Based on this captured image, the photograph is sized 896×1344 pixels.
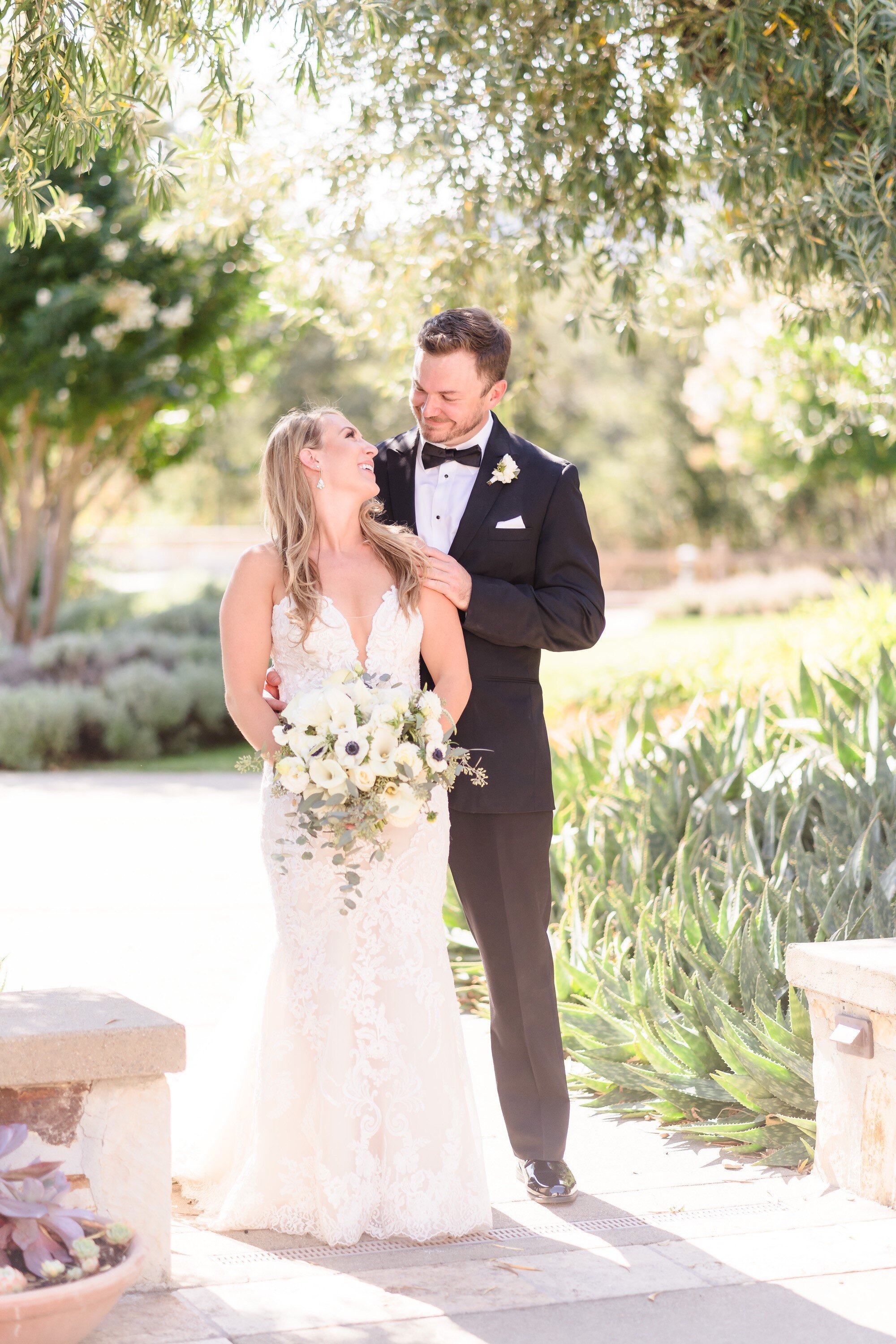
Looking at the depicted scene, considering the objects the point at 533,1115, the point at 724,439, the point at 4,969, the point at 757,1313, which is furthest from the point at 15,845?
the point at 724,439

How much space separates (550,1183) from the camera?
390 centimetres

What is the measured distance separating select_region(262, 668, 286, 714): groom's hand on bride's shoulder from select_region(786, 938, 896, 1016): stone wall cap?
5.16 feet

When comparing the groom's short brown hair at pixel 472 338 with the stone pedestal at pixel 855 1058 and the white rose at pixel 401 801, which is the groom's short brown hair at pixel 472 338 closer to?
the white rose at pixel 401 801

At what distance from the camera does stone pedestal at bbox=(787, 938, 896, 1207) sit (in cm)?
371

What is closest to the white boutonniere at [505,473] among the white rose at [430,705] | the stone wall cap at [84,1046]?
the white rose at [430,705]

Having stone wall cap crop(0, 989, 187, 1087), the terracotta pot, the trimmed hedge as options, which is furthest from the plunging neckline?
the trimmed hedge

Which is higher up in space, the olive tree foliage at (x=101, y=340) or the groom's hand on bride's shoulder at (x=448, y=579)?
the olive tree foliage at (x=101, y=340)

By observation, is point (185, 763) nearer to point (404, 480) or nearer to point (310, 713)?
point (404, 480)

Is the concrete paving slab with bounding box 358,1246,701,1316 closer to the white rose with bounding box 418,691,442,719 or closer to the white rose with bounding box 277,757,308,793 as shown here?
the white rose with bounding box 277,757,308,793

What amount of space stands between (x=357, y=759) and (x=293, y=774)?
0.50 feet

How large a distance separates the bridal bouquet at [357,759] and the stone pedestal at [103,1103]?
561 mm

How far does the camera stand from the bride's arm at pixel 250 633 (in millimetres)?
3664

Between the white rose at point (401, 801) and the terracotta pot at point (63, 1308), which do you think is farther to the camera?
the white rose at point (401, 801)

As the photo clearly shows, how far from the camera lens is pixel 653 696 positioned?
376 inches
